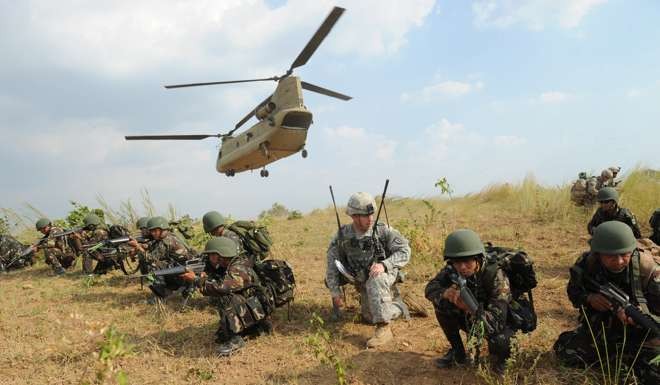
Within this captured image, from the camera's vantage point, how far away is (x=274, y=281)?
17.5ft

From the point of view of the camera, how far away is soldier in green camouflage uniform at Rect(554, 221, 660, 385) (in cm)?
321

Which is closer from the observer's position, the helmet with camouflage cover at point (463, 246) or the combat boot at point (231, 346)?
the helmet with camouflage cover at point (463, 246)

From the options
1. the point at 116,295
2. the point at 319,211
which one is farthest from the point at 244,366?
the point at 319,211

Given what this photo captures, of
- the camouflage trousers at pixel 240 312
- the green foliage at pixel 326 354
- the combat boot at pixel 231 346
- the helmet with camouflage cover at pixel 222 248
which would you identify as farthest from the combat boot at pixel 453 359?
the helmet with camouflage cover at pixel 222 248

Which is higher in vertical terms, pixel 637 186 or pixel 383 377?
pixel 637 186

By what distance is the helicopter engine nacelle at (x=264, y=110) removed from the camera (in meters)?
13.3

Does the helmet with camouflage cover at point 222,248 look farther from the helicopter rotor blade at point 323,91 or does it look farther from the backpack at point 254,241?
the helicopter rotor blade at point 323,91

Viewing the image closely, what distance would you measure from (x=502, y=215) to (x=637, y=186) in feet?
10.5

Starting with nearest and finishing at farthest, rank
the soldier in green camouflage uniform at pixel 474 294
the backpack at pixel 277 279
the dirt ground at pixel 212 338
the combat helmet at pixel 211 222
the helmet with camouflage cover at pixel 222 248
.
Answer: the soldier in green camouflage uniform at pixel 474 294 → the dirt ground at pixel 212 338 → the helmet with camouflage cover at pixel 222 248 → the backpack at pixel 277 279 → the combat helmet at pixel 211 222

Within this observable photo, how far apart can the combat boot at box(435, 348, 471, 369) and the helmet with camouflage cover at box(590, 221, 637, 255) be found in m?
1.45

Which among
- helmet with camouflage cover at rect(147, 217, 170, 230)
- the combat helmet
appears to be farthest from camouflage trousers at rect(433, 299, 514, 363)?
helmet with camouflage cover at rect(147, 217, 170, 230)

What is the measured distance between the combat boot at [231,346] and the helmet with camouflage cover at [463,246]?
2465 millimetres

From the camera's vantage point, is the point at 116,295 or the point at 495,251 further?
the point at 116,295

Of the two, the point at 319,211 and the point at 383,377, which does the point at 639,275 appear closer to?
the point at 383,377
